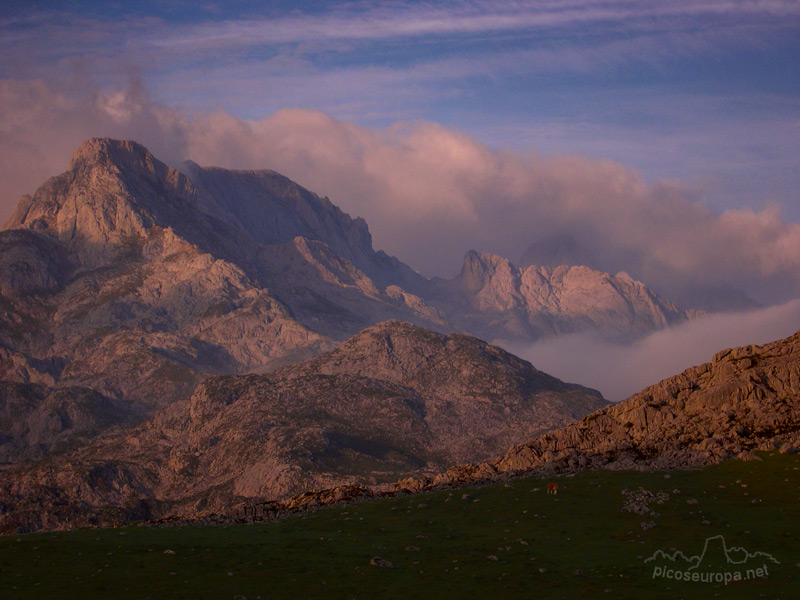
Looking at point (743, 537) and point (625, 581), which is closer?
point (625, 581)

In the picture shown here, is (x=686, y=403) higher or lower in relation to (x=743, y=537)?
higher

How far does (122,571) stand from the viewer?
260ft

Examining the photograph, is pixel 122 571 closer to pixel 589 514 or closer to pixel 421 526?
pixel 421 526

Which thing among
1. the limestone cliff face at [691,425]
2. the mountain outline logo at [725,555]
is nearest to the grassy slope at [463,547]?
the mountain outline logo at [725,555]

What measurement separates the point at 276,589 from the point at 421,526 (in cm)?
2617

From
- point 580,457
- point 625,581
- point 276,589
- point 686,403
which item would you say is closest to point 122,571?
point 276,589
